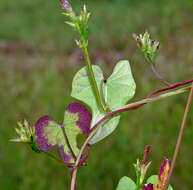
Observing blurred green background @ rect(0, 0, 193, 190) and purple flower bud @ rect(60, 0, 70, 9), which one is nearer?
purple flower bud @ rect(60, 0, 70, 9)

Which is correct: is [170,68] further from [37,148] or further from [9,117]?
[37,148]

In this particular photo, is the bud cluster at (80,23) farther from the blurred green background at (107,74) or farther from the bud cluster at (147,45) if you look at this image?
the blurred green background at (107,74)

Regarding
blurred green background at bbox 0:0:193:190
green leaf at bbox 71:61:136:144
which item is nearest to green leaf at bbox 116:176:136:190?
green leaf at bbox 71:61:136:144

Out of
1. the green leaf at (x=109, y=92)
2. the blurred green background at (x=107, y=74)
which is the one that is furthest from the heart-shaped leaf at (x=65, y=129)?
the blurred green background at (x=107, y=74)

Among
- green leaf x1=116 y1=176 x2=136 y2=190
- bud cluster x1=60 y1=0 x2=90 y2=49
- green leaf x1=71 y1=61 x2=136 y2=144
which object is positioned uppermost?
bud cluster x1=60 y1=0 x2=90 y2=49

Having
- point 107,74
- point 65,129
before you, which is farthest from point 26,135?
point 107,74

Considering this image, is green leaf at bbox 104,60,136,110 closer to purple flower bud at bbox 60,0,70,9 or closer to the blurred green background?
purple flower bud at bbox 60,0,70,9
